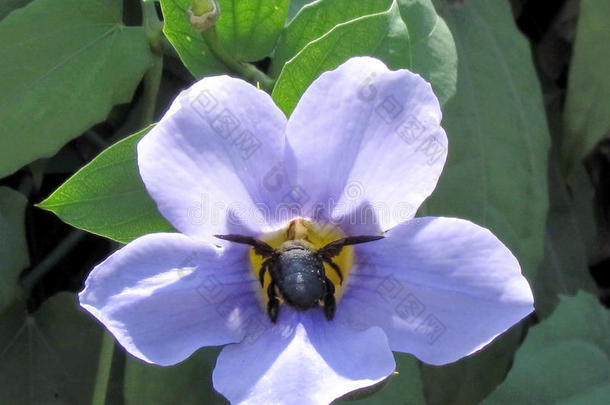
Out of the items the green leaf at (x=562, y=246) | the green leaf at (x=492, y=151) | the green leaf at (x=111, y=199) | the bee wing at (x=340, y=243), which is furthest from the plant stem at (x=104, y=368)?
the green leaf at (x=562, y=246)

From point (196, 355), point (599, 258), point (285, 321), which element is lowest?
point (599, 258)

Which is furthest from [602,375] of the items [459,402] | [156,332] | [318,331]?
[156,332]

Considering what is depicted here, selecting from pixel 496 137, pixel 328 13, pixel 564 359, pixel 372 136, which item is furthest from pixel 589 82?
pixel 372 136

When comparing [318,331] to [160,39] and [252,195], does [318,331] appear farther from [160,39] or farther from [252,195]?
[160,39]

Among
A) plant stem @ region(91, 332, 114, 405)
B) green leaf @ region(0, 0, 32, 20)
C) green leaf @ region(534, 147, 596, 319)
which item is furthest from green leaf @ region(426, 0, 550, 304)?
green leaf @ region(0, 0, 32, 20)

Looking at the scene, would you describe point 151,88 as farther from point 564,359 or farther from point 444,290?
point 564,359
